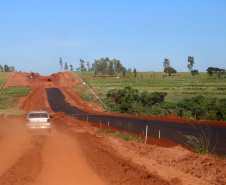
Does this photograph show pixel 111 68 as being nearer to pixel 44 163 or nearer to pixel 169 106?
pixel 169 106

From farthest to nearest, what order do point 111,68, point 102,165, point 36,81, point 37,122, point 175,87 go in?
point 111,68, point 36,81, point 175,87, point 37,122, point 102,165

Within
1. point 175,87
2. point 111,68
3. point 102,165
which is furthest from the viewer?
point 111,68

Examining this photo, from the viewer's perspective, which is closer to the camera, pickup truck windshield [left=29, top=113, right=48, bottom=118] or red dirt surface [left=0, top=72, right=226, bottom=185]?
red dirt surface [left=0, top=72, right=226, bottom=185]

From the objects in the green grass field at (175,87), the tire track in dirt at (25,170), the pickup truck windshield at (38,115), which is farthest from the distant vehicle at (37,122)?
the green grass field at (175,87)

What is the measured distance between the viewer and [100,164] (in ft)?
34.7

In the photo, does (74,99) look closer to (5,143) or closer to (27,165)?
(5,143)

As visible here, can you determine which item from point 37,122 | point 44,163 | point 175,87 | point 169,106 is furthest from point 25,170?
point 175,87

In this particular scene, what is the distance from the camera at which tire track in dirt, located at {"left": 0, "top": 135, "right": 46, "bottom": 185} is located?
8.10m

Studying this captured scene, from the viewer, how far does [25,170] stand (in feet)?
30.8

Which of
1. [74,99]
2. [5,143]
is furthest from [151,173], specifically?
[74,99]

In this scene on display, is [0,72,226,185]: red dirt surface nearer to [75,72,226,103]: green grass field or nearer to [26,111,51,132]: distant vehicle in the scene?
[26,111,51,132]: distant vehicle

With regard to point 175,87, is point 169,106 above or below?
below

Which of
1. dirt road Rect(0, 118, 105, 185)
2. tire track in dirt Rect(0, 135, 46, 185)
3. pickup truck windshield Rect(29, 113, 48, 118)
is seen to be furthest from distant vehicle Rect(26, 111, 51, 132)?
tire track in dirt Rect(0, 135, 46, 185)

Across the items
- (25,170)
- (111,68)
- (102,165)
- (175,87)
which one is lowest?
(175,87)
